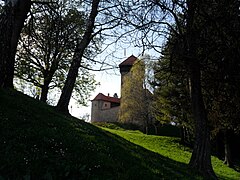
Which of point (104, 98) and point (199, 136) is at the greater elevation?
point (104, 98)

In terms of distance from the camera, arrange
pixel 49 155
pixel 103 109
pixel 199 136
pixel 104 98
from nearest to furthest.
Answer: pixel 49 155 → pixel 199 136 → pixel 103 109 → pixel 104 98

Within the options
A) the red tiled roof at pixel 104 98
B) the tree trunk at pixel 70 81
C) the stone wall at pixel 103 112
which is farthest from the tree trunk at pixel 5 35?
the red tiled roof at pixel 104 98

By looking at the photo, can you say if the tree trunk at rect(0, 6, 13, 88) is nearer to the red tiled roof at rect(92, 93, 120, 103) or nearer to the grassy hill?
the grassy hill

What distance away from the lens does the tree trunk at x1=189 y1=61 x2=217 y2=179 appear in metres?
11.1

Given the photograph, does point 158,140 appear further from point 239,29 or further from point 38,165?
point 38,165

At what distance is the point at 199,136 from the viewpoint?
37.3ft

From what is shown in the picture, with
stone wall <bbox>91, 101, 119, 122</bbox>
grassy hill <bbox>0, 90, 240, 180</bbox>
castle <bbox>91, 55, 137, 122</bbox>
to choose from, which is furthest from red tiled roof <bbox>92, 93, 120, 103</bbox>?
grassy hill <bbox>0, 90, 240, 180</bbox>

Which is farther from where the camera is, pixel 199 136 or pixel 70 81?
pixel 70 81


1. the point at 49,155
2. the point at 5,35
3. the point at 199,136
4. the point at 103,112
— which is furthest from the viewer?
the point at 103,112

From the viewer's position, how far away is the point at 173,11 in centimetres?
1148

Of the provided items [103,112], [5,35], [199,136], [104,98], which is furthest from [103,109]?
[5,35]

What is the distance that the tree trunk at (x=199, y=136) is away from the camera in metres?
11.1

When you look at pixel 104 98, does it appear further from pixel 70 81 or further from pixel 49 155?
pixel 49 155

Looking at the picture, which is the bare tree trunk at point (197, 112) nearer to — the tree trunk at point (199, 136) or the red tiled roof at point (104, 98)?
the tree trunk at point (199, 136)
